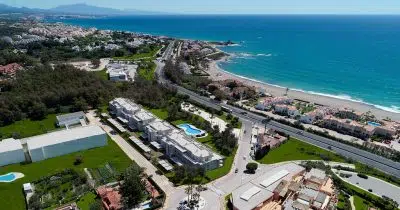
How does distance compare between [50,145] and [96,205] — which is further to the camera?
[50,145]

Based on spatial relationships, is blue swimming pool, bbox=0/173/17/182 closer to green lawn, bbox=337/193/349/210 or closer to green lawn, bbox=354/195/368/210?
green lawn, bbox=337/193/349/210

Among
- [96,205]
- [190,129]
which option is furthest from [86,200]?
[190,129]

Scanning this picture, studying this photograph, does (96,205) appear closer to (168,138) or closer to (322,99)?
(168,138)

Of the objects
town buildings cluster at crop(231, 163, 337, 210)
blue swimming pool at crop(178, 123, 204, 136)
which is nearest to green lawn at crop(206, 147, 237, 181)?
town buildings cluster at crop(231, 163, 337, 210)

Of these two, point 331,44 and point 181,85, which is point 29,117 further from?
point 331,44

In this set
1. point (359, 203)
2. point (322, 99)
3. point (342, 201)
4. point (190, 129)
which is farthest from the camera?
point (322, 99)

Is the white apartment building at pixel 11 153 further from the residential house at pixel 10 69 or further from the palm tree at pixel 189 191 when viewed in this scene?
the residential house at pixel 10 69
